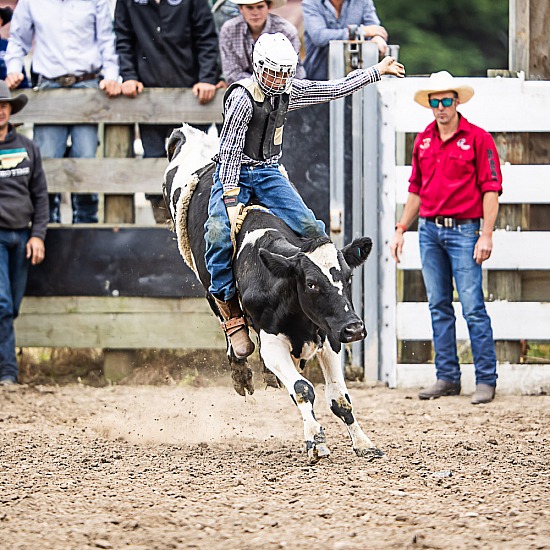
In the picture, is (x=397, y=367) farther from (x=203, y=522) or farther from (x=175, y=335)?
(x=203, y=522)

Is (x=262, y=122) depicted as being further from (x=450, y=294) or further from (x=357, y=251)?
(x=450, y=294)

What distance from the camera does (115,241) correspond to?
7.61 m

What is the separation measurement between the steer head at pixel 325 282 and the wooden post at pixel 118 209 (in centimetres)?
297

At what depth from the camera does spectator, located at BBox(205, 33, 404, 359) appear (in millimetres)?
5250

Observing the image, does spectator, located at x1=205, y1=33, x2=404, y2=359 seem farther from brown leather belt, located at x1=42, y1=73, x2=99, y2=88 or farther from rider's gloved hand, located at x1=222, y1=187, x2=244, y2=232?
brown leather belt, located at x1=42, y1=73, x2=99, y2=88

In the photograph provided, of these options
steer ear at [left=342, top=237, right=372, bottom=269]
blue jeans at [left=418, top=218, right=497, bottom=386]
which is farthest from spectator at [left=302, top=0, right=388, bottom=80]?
steer ear at [left=342, top=237, right=372, bottom=269]

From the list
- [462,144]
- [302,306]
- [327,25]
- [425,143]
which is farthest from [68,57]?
[302,306]

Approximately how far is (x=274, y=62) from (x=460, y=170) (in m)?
1.91

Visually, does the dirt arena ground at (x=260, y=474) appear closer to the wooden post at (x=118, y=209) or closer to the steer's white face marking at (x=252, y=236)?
the wooden post at (x=118, y=209)

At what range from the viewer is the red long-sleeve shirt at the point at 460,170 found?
6594 mm

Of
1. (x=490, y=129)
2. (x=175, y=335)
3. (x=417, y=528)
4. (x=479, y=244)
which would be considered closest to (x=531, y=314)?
(x=479, y=244)

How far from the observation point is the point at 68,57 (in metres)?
7.64

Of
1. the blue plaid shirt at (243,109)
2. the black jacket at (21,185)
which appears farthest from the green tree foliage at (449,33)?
the blue plaid shirt at (243,109)

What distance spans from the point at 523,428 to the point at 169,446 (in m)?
1.87
